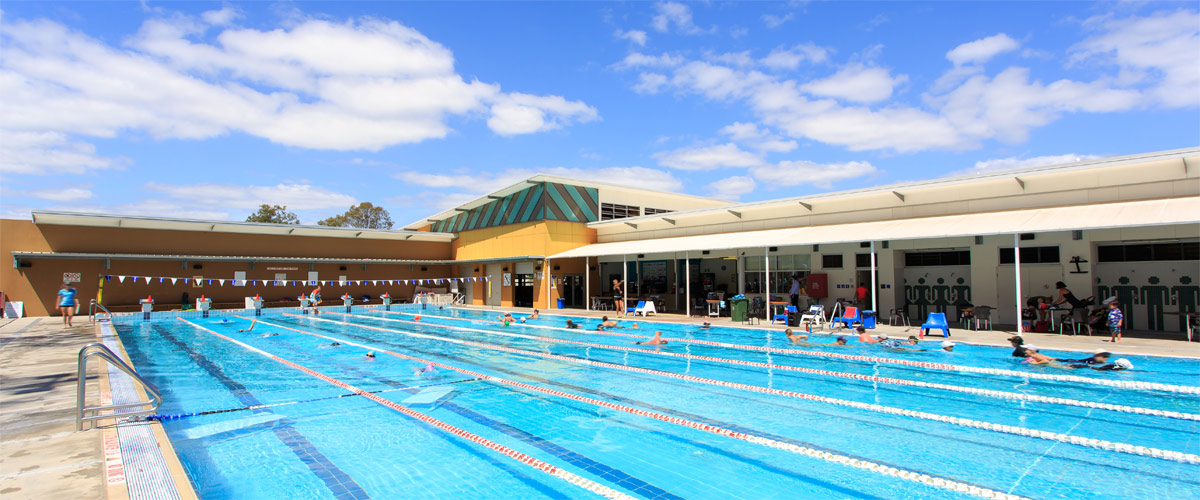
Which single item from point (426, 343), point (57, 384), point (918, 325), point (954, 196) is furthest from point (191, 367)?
point (954, 196)

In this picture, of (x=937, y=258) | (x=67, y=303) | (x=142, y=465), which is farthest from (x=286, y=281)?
(x=937, y=258)

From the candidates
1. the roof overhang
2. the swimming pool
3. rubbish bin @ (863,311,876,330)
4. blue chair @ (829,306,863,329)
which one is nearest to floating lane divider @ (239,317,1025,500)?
the swimming pool

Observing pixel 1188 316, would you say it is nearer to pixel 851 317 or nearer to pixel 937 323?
pixel 937 323

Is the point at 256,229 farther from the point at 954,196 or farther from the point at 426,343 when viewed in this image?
the point at 954,196

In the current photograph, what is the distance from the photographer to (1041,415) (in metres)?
5.77

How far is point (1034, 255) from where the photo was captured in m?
12.3

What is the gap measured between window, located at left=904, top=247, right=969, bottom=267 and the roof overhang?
20.0m

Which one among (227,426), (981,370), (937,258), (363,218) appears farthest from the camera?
(363,218)

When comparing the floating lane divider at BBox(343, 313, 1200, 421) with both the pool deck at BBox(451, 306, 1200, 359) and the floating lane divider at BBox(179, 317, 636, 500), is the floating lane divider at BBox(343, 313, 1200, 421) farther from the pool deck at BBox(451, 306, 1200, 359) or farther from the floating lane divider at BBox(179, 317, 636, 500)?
the floating lane divider at BBox(179, 317, 636, 500)

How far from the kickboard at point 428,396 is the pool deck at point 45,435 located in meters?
2.79

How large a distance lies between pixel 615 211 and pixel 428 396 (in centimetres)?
1796

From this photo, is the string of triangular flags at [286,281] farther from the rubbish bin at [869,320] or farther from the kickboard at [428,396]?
the kickboard at [428,396]

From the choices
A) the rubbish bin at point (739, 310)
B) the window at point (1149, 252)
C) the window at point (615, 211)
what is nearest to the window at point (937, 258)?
the window at point (1149, 252)

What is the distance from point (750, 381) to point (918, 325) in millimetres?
7937
